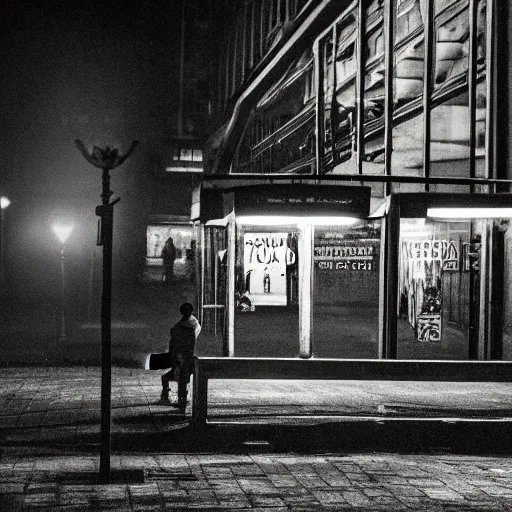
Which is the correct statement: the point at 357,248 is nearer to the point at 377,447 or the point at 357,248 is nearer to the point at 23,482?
the point at 377,447

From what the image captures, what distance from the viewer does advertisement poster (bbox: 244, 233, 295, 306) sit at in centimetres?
1703

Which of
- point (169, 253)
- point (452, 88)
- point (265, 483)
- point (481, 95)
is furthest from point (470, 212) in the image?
point (169, 253)

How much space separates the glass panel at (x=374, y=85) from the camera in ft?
62.5

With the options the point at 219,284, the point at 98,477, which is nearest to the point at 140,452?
the point at 98,477

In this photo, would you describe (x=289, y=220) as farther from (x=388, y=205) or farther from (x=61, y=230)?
(x=61, y=230)

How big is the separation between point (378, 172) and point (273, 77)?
6.16 m

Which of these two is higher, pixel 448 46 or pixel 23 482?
pixel 448 46

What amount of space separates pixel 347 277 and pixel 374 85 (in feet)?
13.4

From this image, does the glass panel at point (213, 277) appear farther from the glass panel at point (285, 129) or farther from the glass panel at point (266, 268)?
the glass panel at point (266, 268)

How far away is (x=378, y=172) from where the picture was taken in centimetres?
1938

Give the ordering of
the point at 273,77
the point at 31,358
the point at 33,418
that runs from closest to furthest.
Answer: the point at 33,418 < the point at 31,358 < the point at 273,77

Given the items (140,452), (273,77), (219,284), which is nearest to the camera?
(140,452)

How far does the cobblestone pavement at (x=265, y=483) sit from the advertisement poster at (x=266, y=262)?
747cm

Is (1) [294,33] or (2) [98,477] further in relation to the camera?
(1) [294,33]
